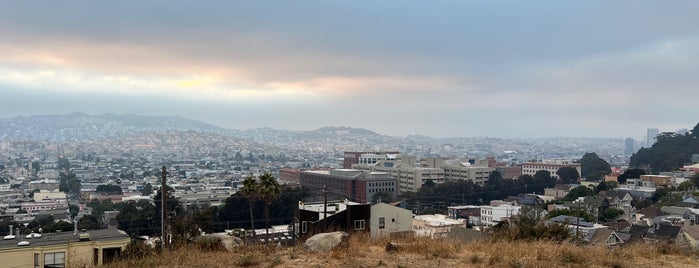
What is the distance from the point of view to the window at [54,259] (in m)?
13.4

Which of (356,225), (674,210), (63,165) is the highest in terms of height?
(356,225)

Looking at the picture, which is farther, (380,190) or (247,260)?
(380,190)

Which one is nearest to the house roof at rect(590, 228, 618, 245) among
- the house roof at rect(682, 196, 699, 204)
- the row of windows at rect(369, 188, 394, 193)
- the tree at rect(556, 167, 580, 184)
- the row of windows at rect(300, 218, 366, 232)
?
the row of windows at rect(300, 218, 366, 232)

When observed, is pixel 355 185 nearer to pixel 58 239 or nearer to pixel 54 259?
pixel 58 239

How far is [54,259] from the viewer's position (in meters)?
13.7

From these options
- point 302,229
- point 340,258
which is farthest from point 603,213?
point 340,258

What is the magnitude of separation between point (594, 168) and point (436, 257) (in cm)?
7610

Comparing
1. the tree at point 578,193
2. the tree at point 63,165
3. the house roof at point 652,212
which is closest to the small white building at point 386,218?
the house roof at point 652,212

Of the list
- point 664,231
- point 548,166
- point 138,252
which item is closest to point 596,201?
point 664,231

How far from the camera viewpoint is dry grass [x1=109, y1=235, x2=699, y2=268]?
615 cm

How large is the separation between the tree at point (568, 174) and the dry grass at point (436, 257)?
68.8m

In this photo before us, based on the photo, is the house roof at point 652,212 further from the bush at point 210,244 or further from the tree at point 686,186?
the bush at point 210,244

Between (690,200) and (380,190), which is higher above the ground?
(690,200)

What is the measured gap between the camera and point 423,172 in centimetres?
7119
